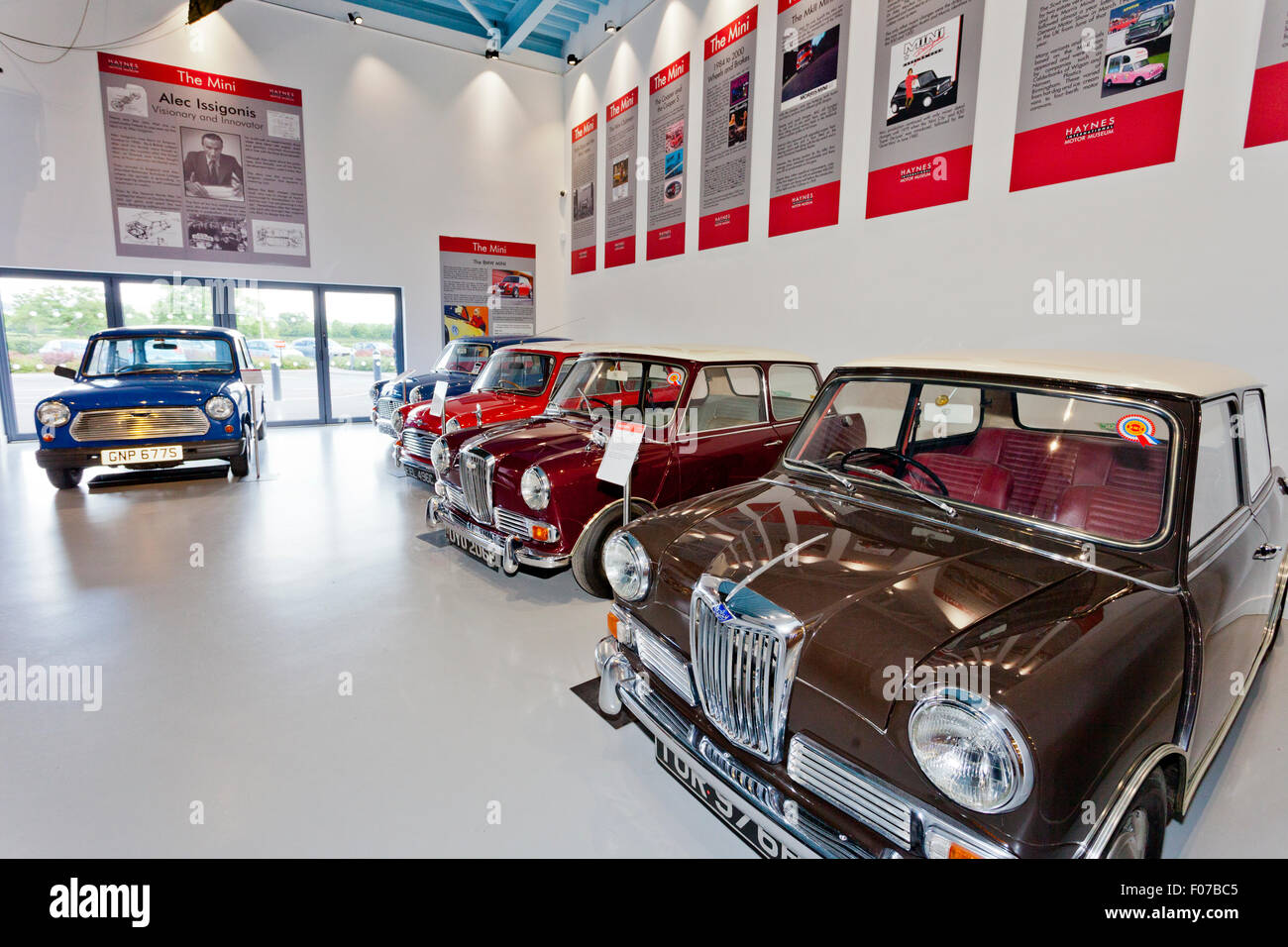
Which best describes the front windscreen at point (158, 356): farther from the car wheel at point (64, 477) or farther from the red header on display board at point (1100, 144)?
the red header on display board at point (1100, 144)

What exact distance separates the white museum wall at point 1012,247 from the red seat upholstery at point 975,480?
272cm

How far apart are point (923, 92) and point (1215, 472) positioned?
4.49 metres

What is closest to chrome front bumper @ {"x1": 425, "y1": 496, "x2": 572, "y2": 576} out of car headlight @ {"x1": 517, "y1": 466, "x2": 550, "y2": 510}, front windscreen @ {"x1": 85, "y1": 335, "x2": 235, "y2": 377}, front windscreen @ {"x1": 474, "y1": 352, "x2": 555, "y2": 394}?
car headlight @ {"x1": 517, "y1": 466, "x2": 550, "y2": 510}

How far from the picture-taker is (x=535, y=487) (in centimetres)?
345

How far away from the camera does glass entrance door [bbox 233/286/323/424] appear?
977 cm

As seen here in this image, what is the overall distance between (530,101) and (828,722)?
1230 cm

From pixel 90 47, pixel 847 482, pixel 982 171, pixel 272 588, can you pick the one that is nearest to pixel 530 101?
pixel 90 47

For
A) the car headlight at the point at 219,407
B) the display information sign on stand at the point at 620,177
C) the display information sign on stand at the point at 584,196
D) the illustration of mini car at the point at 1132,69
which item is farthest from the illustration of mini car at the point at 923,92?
the car headlight at the point at 219,407

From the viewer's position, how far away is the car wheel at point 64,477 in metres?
5.91

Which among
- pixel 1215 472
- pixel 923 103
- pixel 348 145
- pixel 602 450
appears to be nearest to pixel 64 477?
pixel 602 450

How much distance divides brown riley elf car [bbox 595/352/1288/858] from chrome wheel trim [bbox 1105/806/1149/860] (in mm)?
11

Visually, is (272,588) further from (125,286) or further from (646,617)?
(125,286)

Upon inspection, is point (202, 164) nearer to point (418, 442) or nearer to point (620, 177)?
point (620, 177)

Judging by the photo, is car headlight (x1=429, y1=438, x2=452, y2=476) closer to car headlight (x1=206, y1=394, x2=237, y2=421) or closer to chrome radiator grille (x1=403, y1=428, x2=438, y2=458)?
chrome radiator grille (x1=403, y1=428, x2=438, y2=458)
